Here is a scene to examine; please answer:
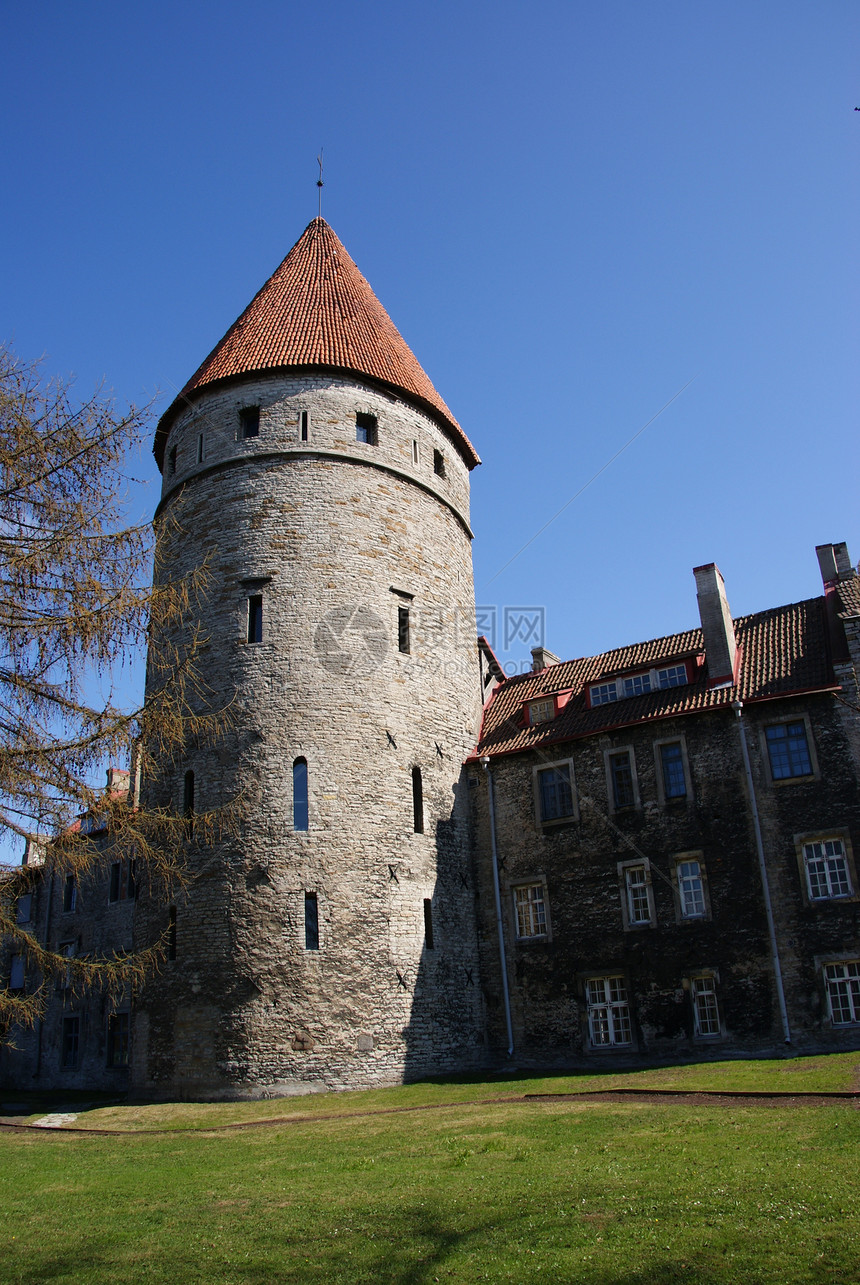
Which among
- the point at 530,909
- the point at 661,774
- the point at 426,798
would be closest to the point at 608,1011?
the point at 530,909

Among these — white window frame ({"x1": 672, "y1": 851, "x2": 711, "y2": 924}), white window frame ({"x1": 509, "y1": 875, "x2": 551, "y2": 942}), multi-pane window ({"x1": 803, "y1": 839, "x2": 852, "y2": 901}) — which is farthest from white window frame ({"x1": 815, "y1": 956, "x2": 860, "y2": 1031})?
white window frame ({"x1": 509, "y1": 875, "x2": 551, "y2": 942})

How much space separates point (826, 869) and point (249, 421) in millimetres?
16427

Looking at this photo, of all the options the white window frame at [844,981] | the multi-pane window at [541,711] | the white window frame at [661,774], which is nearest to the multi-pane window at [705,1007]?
the white window frame at [844,981]

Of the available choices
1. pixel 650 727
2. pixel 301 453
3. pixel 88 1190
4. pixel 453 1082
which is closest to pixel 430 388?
pixel 301 453

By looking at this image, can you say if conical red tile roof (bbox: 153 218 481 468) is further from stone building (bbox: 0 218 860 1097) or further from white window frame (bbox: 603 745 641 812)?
white window frame (bbox: 603 745 641 812)

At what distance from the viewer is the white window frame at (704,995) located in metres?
19.1

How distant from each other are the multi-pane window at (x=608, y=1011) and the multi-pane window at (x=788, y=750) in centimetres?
551

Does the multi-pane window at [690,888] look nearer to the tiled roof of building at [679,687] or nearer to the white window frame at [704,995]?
the white window frame at [704,995]

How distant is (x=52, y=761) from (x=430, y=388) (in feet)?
65.5

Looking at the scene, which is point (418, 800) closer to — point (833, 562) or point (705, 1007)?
point (705, 1007)

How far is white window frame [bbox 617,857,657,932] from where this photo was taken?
20.7 meters

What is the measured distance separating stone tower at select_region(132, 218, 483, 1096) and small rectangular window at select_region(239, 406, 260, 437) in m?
0.05

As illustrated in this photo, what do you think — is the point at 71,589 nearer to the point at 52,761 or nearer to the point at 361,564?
the point at 52,761

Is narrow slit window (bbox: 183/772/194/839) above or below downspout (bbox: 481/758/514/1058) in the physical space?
above
